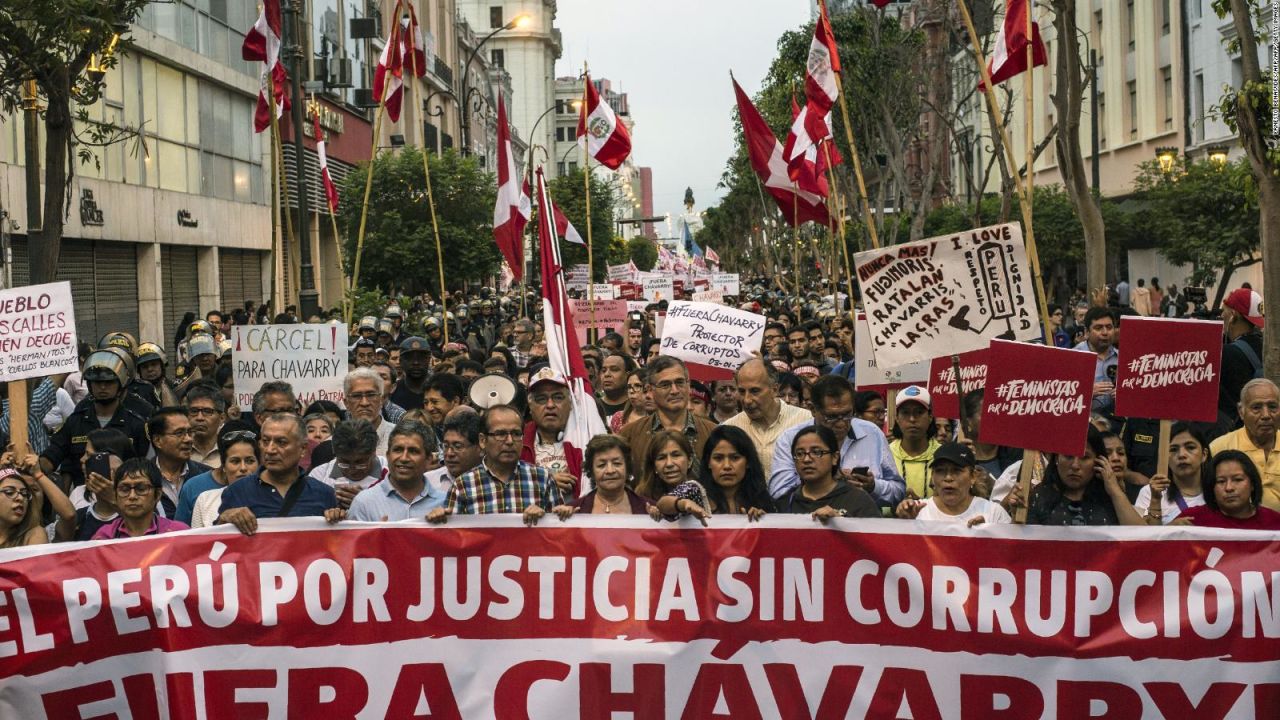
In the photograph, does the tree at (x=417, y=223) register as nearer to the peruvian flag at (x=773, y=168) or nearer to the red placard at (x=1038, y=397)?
the peruvian flag at (x=773, y=168)

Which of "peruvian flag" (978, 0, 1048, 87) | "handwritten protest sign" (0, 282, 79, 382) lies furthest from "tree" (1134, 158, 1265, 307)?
"handwritten protest sign" (0, 282, 79, 382)

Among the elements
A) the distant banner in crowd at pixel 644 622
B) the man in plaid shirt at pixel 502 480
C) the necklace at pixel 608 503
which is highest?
the man in plaid shirt at pixel 502 480

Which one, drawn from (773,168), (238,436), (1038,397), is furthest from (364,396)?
(773,168)

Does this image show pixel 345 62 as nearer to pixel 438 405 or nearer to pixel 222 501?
pixel 438 405

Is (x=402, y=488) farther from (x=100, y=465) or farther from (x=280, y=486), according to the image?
(x=100, y=465)

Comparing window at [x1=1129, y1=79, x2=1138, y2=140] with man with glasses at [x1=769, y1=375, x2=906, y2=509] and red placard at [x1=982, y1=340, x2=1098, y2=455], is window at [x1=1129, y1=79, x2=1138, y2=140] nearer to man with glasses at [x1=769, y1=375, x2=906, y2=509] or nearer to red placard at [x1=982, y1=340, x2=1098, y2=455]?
man with glasses at [x1=769, y1=375, x2=906, y2=509]

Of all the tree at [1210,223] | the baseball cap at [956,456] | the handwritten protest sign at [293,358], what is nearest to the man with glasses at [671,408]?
the baseball cap at [956,456]

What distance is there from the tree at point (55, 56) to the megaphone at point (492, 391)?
535 cm

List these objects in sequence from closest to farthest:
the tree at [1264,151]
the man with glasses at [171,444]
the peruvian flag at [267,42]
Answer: the man with glasses at [171,444] < the tree at [1264,151] < the peruvian flag at [267,42]

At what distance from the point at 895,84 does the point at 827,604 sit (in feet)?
111

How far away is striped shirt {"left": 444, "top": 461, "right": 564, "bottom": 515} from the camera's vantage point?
6590mm

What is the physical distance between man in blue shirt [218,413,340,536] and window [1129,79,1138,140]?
4030cm

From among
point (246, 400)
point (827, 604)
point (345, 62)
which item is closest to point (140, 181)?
point (345, 62)

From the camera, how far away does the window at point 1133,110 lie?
4444 centimetres
